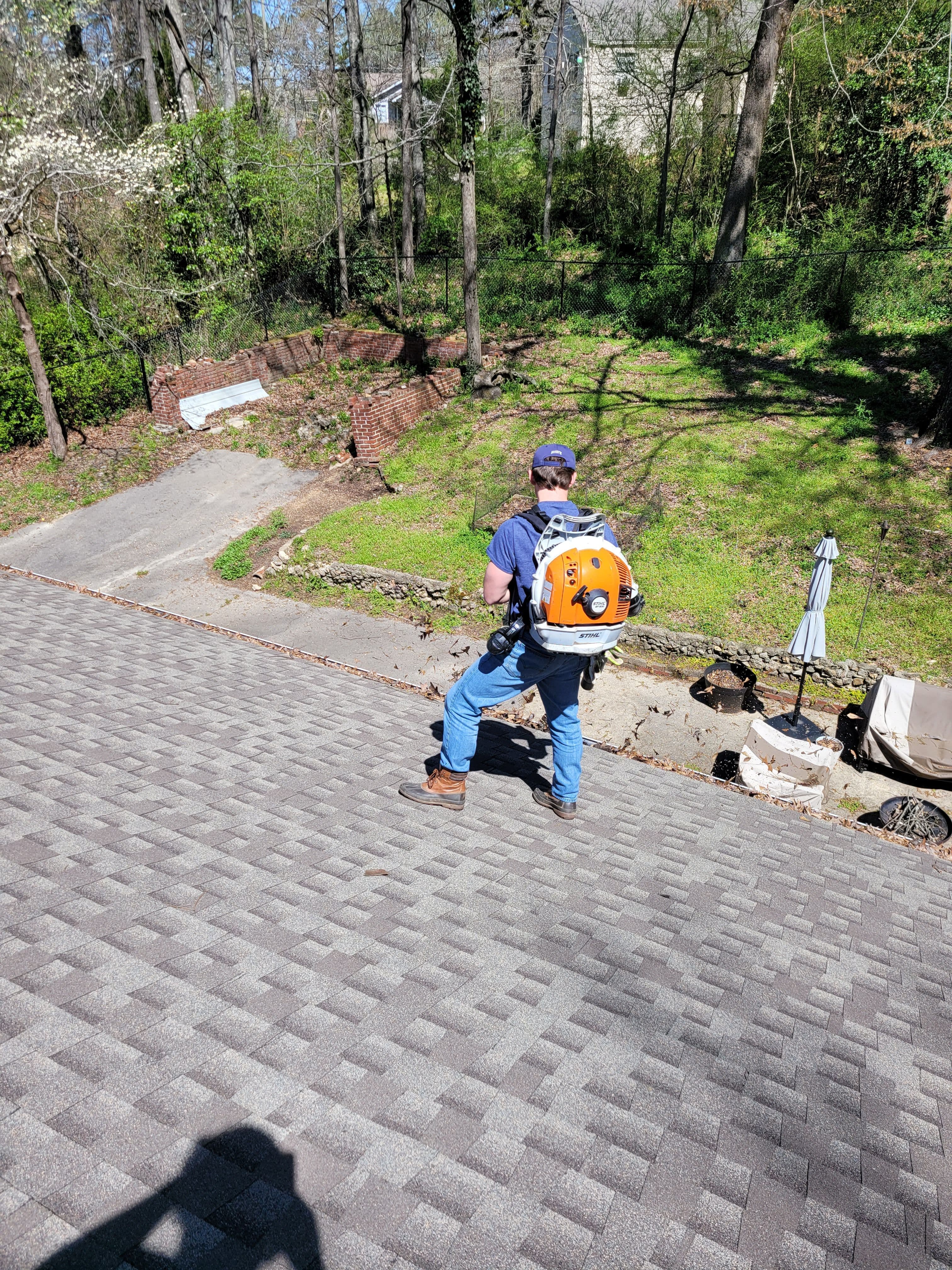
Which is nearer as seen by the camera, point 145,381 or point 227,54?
point 145,381

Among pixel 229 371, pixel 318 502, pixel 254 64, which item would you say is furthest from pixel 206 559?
pixel 254 64

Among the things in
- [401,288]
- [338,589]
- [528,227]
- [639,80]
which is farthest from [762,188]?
[338,589]

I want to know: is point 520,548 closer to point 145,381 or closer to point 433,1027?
point 433,1027

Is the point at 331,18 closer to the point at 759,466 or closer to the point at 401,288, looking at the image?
the point at 401,288

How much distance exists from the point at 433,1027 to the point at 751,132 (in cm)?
2335

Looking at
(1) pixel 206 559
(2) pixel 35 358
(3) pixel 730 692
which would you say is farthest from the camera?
(2) pixel 35 358

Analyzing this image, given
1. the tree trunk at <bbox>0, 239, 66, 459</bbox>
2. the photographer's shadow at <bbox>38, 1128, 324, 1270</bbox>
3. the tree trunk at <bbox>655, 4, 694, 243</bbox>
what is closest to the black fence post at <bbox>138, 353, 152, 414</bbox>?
the tree trunk at <bbox>0, 239, 66, 459</bbox>

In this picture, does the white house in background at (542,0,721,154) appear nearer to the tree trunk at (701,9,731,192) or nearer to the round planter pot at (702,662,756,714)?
the tree trunk at (701,9,731,192)

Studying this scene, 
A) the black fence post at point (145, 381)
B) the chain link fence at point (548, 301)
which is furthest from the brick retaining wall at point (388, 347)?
the black fence post at point (145, 381)

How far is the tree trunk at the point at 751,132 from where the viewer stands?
1870 cm

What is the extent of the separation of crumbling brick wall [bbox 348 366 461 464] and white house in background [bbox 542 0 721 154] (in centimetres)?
1401

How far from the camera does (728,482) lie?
14484 millimetres

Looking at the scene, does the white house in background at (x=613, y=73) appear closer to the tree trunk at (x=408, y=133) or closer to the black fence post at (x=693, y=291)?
the tree trunk at (x=408, y=133)

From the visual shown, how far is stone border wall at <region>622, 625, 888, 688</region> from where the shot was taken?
1064 cm
